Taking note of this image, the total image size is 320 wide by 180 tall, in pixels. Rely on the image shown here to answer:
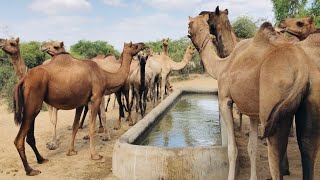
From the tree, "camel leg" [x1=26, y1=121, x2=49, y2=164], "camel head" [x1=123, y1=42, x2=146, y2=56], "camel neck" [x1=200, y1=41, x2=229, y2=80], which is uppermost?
the tree

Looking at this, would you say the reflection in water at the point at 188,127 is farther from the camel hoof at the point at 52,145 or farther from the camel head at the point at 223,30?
the camel hoof at the point at 52,145

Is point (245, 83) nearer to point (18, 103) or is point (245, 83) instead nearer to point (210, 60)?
point (210, 60)

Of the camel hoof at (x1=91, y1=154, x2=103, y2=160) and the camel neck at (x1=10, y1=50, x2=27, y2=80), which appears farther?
the camel neck at (x1=10, y1=50, x2=27, y2=80)

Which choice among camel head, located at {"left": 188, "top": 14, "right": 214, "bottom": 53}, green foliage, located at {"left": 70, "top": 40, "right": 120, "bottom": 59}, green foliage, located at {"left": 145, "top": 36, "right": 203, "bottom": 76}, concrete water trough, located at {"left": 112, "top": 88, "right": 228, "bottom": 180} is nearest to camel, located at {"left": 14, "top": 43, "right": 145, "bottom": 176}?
concrete water trough, located at {"left": 112, "top": 88, "right": 228, "bottom": 180}

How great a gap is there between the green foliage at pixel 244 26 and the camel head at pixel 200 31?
27.7 m

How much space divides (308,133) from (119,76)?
18.0 feet

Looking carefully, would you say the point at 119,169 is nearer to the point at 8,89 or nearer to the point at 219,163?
the point at 219,163

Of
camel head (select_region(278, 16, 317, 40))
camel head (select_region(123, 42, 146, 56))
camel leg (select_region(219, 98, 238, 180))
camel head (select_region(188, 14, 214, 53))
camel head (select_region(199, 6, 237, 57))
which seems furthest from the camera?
camel head (select_region(123, 42, 146, 56))

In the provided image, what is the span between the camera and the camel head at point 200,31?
20.9 feet

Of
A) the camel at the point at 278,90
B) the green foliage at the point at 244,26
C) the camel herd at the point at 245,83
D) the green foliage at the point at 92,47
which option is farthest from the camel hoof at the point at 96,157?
the green foliage at the point at 92,47

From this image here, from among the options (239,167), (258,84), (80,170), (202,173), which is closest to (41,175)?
(80,170)

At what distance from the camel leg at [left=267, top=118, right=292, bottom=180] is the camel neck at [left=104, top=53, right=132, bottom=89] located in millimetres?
5134

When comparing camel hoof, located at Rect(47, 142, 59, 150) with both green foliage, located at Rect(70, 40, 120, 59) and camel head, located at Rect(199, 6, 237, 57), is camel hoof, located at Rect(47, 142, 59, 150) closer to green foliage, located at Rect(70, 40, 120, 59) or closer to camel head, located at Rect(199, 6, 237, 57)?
camel head, located at Rect(199, 6, 237, 57)

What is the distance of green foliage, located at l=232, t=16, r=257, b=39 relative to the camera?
34062 mm
